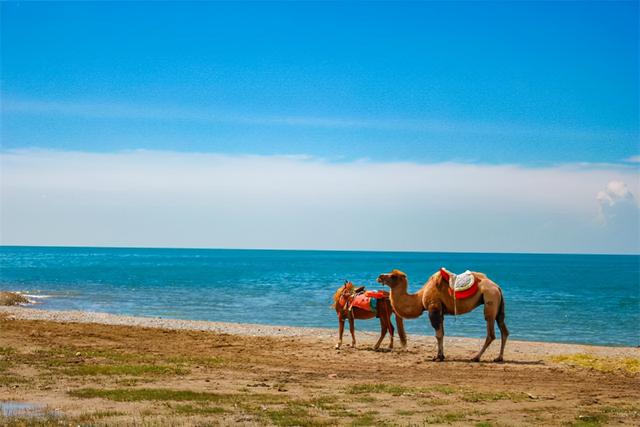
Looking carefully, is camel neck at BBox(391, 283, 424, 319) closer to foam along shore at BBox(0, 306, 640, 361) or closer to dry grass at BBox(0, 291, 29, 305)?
foam along shore at BBox(0, 306, 640, 361)

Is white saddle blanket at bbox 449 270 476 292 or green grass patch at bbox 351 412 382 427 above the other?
white saddle blanket at bbox 449 270 476 292

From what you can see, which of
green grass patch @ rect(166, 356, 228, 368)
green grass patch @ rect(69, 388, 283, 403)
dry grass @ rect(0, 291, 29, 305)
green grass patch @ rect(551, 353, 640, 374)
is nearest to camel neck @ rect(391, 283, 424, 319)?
green grass patch @ rect(551, 353, 640, 374)

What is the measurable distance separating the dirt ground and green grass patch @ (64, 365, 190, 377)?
0.04m

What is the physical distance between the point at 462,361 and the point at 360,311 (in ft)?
10.4

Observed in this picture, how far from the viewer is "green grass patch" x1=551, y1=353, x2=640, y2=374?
1645cm

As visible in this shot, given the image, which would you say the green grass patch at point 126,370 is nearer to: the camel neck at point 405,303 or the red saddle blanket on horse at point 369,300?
the camel neck at point 405,303

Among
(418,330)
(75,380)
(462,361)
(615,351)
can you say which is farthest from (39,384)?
(418,330)

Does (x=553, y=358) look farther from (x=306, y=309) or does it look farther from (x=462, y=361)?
(x=306, y=309)

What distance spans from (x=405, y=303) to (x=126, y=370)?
7151 millimetres

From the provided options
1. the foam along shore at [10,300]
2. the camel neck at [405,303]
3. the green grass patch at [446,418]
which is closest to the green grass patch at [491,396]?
the green grass patch at [446,418]

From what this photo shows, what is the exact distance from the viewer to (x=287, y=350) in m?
19.8

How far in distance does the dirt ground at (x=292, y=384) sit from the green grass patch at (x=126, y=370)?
40 mm

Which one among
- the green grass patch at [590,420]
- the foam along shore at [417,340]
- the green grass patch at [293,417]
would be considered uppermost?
the green grass patch at [590,420]

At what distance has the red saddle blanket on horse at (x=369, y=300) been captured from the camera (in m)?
19.5
